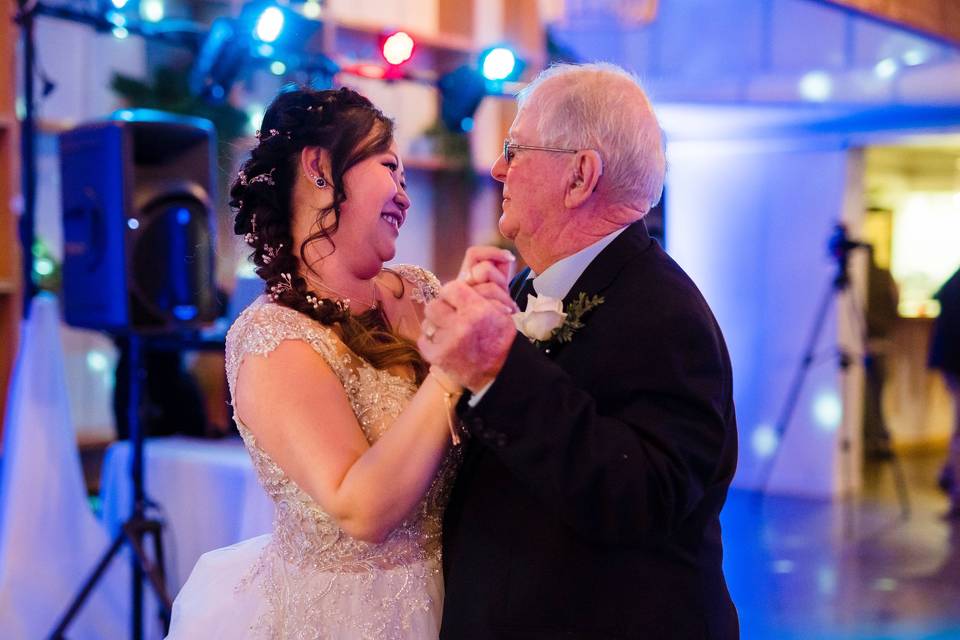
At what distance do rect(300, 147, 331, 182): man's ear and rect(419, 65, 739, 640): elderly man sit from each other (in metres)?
0.30

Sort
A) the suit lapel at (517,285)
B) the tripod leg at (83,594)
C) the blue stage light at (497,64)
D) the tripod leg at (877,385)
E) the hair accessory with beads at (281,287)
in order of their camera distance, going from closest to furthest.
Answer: the hair accessory with beads at (281,287) → the suit lapel at (517,285) → the tripod leg at (83,594) → the blue stage light at (497,64) → the tripod leg at (877,385)

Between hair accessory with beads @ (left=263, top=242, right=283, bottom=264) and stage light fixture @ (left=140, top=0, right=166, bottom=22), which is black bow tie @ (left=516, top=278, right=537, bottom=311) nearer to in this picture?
hair accessory with beads @ (left=263, top=242, right=283, bottom=264)

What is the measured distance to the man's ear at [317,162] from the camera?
1798mm

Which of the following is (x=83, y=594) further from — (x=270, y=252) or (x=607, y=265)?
(x=607, y=265)

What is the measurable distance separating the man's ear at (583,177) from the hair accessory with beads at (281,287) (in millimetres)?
509

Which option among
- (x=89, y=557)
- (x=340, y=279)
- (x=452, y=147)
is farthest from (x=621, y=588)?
(x=452, y=147)

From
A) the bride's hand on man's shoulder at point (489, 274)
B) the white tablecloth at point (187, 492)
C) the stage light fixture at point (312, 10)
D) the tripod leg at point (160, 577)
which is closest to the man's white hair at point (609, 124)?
the bride's hand on man's shoulder at point (489, 274)

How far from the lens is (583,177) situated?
157 cm

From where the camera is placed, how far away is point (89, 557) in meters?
3.85

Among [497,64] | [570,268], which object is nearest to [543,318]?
[570,268]

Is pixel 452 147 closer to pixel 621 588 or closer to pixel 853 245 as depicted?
pixel 853 245

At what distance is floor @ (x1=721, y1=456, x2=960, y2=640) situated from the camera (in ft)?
14.4

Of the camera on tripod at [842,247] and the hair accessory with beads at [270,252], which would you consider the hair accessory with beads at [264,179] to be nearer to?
the hair accessory with beads at [270,252]

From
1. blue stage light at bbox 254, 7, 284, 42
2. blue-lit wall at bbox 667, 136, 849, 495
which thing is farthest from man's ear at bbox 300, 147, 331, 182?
blue-lit wall at bbox 667, 136, 849, 495
